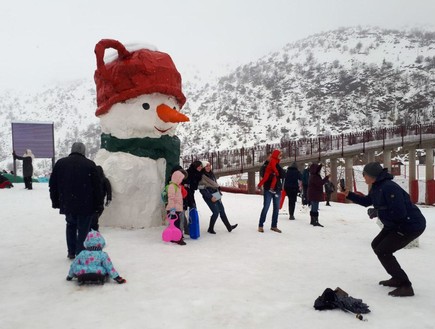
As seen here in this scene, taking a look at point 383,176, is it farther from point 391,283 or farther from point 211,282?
point 211,282

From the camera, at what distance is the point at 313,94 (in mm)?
54188

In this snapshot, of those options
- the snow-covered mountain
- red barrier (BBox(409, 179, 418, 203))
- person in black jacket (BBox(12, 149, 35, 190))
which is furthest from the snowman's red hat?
the snow-covered mountain

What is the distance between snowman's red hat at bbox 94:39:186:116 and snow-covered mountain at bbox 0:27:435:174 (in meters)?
39.8

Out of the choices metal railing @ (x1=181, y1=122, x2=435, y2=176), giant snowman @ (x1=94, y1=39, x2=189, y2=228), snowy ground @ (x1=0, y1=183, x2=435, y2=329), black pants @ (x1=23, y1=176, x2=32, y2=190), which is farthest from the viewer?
metal railing @ (x1=181, y1=122, x2=435, y2=176)

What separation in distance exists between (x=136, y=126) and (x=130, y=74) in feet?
3.11

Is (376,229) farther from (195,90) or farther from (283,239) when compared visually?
(195,90)

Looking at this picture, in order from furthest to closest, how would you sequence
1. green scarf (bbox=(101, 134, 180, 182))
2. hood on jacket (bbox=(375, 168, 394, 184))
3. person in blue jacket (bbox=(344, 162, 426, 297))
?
green scarf (bbox=(101, 134, 180, 182)) < hood on jacket (bbox=(375, 168, 394, 184)) < person in blue jacket (bbox=(344, 162, 426, 297))

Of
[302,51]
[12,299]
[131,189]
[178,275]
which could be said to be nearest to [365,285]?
[178,275]

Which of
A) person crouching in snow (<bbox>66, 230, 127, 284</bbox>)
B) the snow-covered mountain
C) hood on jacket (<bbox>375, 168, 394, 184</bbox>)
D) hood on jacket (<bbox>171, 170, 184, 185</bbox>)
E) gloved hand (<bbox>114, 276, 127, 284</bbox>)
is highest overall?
the snow-covered mountain

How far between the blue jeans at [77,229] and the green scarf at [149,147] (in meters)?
2.30

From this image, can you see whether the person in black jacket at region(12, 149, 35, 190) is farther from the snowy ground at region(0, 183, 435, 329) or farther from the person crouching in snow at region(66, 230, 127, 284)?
the person crouching in snow at region(66, 230, 127, 284)

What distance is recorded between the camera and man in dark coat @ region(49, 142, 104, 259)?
434 centimetres

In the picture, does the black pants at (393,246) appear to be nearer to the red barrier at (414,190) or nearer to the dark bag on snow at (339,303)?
the dark bag on snow at (339,303)

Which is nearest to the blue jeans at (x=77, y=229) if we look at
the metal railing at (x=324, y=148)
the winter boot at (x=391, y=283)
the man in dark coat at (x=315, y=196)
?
the winter boot at (x=391, y=283)
